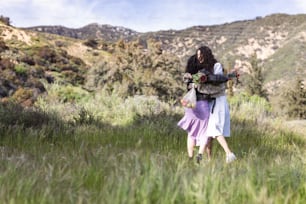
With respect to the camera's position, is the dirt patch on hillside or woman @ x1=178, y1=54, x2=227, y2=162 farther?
the dirt patch on hillside

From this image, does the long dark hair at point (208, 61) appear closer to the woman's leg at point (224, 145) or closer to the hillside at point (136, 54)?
the woman's leg at point (224, 145)

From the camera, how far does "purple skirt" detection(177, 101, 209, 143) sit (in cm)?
718

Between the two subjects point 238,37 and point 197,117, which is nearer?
point 197,117

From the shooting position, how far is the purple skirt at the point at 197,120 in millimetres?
7184

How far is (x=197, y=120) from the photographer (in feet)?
23.9

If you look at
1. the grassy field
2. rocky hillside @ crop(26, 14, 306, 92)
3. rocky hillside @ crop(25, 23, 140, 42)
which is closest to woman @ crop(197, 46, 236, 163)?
the grassy field

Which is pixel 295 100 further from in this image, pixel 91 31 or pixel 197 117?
pixel 91 31

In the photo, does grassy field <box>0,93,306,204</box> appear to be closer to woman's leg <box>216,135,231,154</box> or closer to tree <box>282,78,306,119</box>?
woman's leg <box>216,135,231,154</box>

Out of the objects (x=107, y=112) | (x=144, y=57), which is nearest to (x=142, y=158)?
(x=107, y=112)

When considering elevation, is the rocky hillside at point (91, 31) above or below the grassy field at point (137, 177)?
below

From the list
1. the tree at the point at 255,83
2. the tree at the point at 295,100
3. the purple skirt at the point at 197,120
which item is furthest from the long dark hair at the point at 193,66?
the tree at the point at 255,83

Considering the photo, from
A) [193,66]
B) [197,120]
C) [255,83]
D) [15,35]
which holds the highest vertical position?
[193,66]

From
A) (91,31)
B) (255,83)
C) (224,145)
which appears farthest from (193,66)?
(91,31)

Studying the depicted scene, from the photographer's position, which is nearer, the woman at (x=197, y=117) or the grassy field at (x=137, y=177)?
the grassy field at (x=137, y=177)
